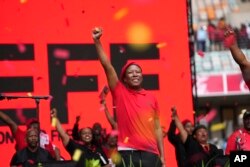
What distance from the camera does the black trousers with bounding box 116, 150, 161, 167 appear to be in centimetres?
687

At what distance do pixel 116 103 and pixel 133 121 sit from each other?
0.68 feet

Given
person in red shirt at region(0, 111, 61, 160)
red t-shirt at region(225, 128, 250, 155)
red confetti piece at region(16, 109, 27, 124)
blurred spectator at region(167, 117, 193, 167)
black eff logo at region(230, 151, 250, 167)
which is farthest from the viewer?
red confetti piece at region(16, 109, 27, 124)

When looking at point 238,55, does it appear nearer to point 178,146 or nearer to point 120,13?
point 178,146

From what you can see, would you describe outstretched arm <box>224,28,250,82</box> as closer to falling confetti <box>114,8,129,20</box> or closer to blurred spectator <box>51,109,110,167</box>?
blurred spectator <box>51,109,110,167</box>

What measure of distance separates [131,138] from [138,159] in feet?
0.57

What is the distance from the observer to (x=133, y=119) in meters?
6.86

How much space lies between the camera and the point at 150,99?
704 centimetres

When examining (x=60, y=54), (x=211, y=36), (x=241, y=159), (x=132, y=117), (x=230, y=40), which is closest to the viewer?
(x=241, y=159)

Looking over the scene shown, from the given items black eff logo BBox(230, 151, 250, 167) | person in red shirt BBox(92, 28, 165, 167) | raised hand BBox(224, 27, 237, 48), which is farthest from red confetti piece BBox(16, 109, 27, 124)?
black eff logo BBox(230, 151, 250, 167)

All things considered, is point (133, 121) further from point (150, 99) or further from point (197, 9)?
point (197, 9)

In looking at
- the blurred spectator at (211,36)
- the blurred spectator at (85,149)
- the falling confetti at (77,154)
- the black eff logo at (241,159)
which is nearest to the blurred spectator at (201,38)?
the blurred spectator at (211,36)


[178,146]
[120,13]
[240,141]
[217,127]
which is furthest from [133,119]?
[217,127]

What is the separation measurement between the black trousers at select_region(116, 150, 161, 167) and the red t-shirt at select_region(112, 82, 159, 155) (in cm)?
4

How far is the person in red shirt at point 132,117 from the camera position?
6875mm
